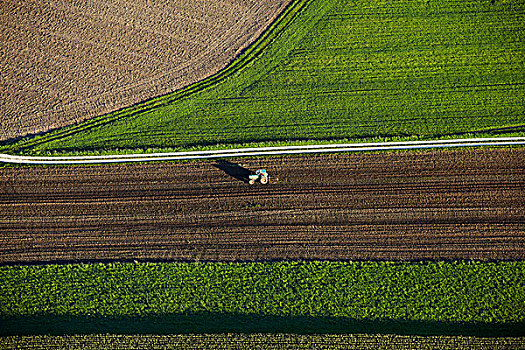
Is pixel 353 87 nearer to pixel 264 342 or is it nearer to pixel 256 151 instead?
pixel 256 151

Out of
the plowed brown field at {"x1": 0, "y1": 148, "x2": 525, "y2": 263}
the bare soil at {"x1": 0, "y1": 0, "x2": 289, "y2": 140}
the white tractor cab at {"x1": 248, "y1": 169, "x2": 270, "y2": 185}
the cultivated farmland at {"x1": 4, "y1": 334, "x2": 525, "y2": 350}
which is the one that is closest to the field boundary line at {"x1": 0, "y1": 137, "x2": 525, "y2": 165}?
the plowed brown field at {"x1": 0, "y1": 148, "x2": 525, "y2": 263}

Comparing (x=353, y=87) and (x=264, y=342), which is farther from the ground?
(x=353, y=87)

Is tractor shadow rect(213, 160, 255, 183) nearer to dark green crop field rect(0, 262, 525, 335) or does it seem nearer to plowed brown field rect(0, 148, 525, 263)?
plowed brown field rect(0, 148, 525, 263)

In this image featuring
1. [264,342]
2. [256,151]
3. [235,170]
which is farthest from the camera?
[256,151]

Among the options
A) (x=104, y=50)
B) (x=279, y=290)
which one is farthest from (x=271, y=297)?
(x=104, y=50)

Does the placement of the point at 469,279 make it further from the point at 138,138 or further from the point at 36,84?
the point at 36,84

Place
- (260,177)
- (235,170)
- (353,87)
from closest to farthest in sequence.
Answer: (260,177) < (235,170) < (353,87)

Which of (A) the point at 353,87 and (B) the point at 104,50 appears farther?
(B) the point at 104,50
